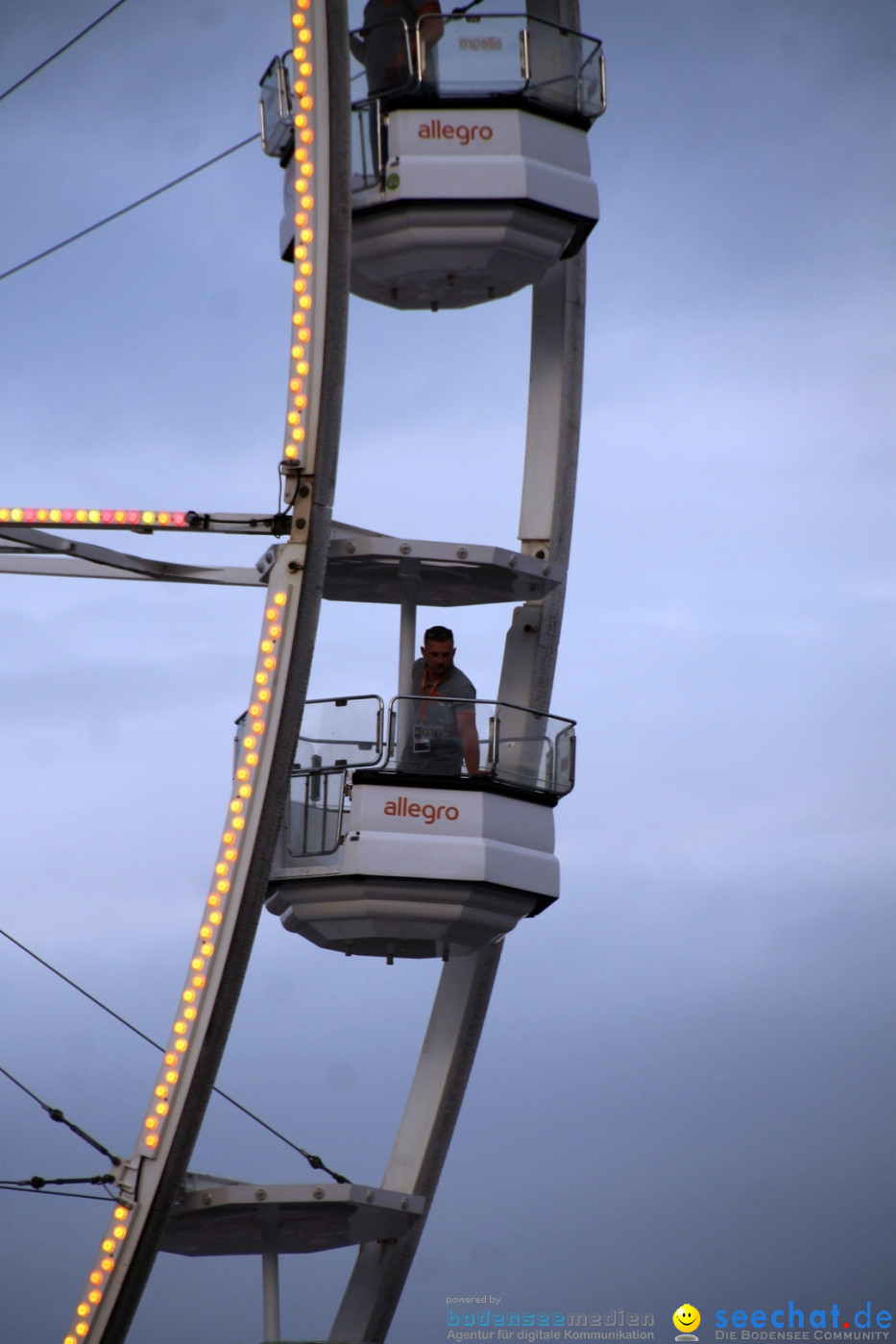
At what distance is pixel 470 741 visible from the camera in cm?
2605

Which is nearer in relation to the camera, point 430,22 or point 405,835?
point 405,835

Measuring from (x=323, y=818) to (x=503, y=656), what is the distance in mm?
5082

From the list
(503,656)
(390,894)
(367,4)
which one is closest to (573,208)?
(367,4)

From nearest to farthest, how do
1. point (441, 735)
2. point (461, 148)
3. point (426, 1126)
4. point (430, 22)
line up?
point (441, 735) → point (461, 148) → point (430, 22) → point (426, 1126)

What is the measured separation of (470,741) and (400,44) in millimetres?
7911

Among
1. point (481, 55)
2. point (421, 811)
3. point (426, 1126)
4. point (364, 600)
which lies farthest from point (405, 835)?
point (481, 55)

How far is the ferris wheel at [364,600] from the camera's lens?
2475 centimetres

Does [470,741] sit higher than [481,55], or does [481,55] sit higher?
[481,55]

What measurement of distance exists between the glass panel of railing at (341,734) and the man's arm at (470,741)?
2.89ft

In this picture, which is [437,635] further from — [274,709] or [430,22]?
[430,22]

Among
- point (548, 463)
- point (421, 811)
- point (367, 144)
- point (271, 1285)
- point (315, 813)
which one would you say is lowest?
point (271, 1285)

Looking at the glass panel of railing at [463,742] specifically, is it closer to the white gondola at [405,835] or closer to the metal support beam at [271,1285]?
the white gondola at [405,835]

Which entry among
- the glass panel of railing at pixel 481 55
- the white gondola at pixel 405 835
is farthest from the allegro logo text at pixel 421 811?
the glass panel of railing at pixel 481 55

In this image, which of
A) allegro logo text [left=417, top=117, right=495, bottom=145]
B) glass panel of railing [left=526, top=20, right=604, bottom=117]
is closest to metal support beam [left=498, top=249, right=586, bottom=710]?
glass panel of railing [left=526, top=20, right=604, bottom=117]
